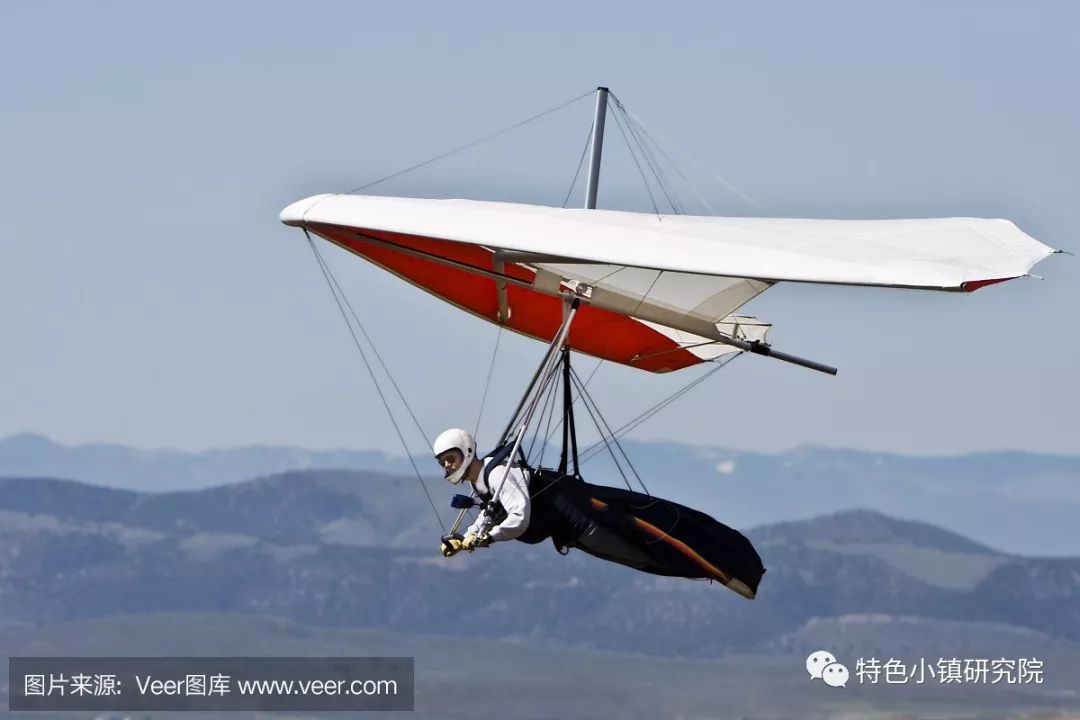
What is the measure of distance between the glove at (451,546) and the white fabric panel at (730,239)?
521 centimetres

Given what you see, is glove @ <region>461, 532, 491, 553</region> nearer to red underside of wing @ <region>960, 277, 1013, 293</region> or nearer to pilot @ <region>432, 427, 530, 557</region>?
pilot @ <region>432, 427, 530, 557</region>

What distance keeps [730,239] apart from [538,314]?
27.6ft

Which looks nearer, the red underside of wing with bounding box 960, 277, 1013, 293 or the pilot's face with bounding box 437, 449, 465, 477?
the red underside of wing with bounding box 960, 277, 1013, 293

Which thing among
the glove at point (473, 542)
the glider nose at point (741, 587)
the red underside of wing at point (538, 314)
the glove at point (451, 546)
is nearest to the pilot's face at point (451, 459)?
the glove at point (473, 542)

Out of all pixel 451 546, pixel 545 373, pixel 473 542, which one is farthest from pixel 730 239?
pixel 451 546

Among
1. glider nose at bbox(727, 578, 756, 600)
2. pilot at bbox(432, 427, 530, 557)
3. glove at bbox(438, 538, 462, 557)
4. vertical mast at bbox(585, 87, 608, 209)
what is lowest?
glider nose at bbox(727, 578, 756, 600)

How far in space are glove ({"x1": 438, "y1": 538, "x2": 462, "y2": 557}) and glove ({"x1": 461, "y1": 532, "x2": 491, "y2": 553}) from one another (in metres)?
0.10

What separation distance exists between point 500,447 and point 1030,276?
32.8 ft

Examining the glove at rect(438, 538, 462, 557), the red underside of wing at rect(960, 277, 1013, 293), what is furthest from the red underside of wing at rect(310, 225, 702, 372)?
the red underside of wing at rect(960, 277, 1013, 293)

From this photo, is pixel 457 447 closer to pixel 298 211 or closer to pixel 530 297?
pixel 298 211

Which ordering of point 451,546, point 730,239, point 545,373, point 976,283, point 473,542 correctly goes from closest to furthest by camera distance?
1. point 976,283
2. point 451,546
3. point 473,542
4. point 730,239
5. point 545,373

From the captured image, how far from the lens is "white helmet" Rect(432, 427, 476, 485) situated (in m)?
40.1

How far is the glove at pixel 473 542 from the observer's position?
38.9 metres

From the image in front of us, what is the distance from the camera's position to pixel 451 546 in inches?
1522
